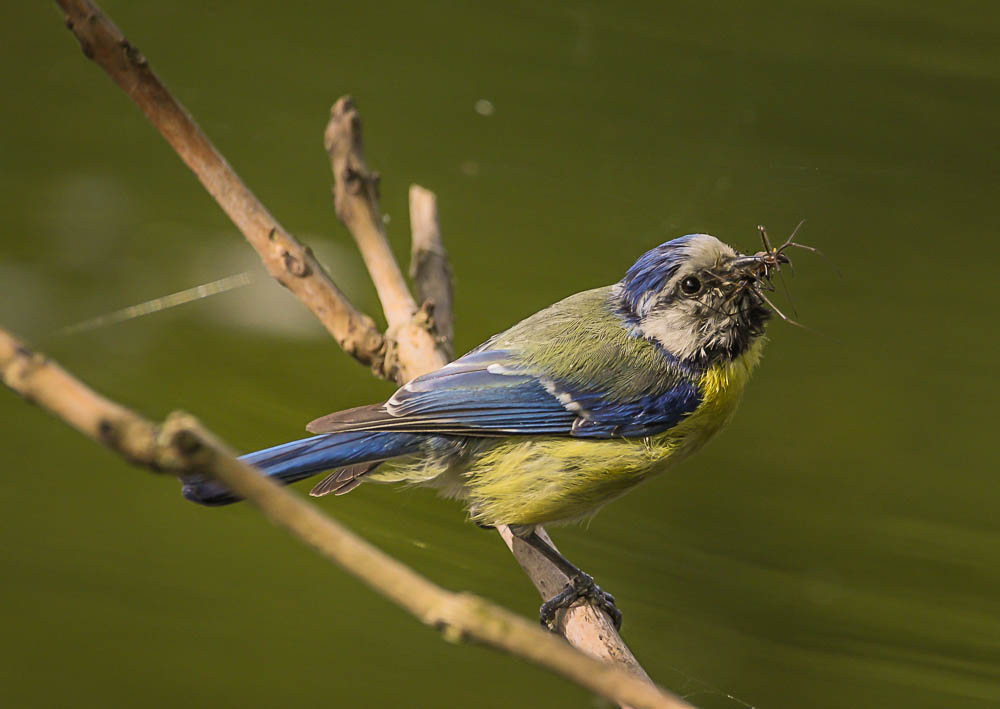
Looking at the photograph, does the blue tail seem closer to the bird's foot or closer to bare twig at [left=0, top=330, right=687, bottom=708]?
the bird's foot

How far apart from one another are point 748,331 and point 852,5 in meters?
0.95

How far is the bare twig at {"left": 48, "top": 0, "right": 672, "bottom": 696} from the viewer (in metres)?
1.42

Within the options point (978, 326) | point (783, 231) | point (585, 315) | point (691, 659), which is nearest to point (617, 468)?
point (585, 315)

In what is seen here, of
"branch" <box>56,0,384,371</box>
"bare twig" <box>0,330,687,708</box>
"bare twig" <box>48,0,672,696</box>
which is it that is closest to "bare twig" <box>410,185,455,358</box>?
"bare twig" <box>48,0,672,696</box>

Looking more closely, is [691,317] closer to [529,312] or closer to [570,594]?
[570,594]

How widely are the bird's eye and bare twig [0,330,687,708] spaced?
2.92 ft

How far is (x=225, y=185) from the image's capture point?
1.59 m

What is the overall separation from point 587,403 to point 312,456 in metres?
0.40

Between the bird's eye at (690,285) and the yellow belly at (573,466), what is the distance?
0.12m

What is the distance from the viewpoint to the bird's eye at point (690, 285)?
1.42 m

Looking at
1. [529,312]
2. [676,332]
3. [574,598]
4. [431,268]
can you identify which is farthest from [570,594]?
[529,312]

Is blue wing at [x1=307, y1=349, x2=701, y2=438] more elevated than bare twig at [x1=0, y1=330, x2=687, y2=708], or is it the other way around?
blue wing at [x1=307, y1=349, x2=701, y2=438]

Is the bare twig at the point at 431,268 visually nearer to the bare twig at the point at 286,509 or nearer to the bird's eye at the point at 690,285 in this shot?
Answer: the bird's eye at the point at 690,285

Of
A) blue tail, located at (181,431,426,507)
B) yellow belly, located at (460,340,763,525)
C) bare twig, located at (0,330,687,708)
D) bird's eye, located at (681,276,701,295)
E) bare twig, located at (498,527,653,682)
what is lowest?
bare twig, located at (0,330,687,708)
